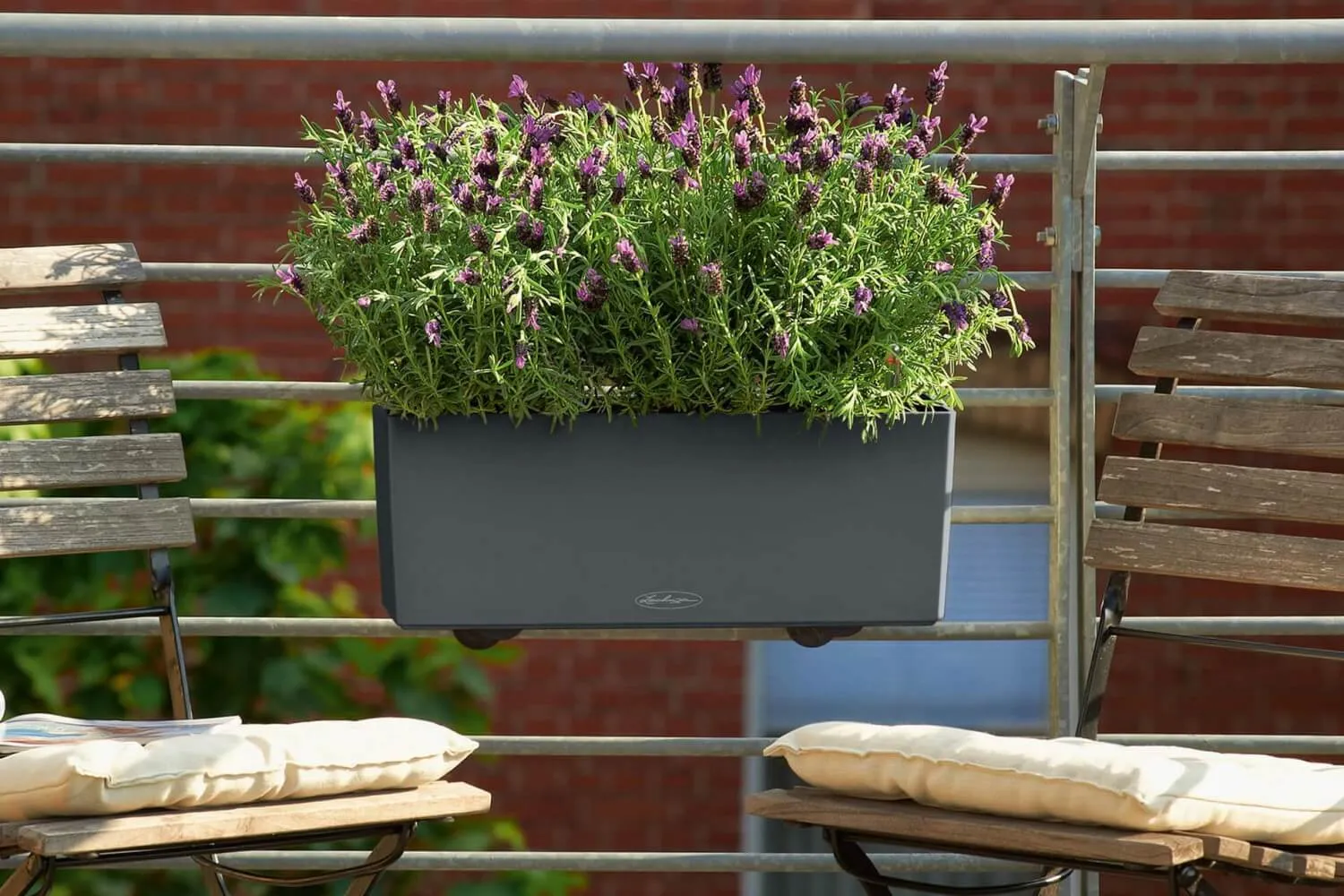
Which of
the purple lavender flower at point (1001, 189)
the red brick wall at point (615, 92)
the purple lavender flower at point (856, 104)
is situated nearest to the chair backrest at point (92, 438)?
the purple lavender flower at point (856, 104)

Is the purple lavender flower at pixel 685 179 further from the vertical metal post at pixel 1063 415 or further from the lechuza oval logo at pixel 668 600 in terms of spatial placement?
the vertical metal post at pixel 1063 415

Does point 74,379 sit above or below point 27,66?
below

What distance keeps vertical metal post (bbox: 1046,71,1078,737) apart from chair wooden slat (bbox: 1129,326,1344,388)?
0.09 meters

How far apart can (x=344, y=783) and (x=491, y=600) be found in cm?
19

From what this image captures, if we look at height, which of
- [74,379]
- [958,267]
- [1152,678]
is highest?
[958,267]

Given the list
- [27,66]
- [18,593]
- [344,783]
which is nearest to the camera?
[344,783]

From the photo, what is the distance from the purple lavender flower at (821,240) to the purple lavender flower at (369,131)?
384 mm

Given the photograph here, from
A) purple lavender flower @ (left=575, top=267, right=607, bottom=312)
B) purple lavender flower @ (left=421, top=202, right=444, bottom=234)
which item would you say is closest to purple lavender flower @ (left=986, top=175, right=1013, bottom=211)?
purple lavender flower @ (left=575, top=267, right=607, bottom=312)

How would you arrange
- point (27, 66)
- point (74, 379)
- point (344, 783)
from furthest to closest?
point (27, 66)
point (74, 379)
point (344, 783)

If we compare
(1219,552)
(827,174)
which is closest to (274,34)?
(827,174)

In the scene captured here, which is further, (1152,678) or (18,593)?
(1152,678)

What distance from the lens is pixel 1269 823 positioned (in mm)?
1282

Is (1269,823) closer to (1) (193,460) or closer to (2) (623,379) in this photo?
(2) (623,379)

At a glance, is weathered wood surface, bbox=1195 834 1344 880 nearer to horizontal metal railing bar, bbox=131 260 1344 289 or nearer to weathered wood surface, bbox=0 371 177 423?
horizontal metal railing bar, bbox=131 260 1344 289
